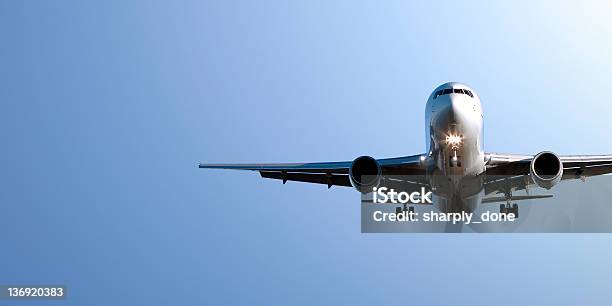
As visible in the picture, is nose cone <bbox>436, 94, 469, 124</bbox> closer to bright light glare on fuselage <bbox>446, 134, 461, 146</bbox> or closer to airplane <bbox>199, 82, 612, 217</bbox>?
airplane <bbox>199, 82, 612, 217</bbox>

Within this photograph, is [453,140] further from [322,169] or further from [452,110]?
[322,169]

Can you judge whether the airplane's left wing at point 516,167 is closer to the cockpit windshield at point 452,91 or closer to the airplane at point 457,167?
the airplane at point 457,167

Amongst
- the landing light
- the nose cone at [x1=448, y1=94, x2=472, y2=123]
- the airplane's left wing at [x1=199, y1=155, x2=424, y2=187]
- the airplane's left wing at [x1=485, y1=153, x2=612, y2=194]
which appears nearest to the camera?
the nose cone at [x1=448, y1=94, x2=472, y2=123]

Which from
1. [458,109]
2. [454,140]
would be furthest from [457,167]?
[458,109]

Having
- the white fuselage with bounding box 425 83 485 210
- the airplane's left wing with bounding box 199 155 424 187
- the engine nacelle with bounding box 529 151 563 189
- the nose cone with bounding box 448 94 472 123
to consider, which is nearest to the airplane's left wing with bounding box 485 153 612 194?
the white fuselage with bounding box 425 83 485 210

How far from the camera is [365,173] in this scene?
109 ft

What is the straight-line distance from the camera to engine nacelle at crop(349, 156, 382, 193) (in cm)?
3316

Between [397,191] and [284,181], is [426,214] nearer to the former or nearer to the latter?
[397,191]

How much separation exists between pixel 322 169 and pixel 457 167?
18.8 ft

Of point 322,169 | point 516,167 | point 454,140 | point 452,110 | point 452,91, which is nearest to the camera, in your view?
point 452,110

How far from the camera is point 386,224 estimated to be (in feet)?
121

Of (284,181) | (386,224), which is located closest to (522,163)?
(386,224)

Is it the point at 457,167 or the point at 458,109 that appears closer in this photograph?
the point at 458,109

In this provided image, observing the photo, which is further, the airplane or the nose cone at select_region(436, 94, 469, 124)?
the airplane
